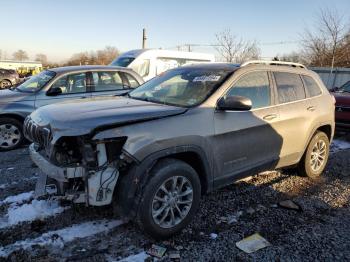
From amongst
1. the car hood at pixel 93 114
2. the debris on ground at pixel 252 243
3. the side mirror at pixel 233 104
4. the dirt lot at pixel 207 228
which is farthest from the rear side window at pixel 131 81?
the debris on ground at pixel 252 243

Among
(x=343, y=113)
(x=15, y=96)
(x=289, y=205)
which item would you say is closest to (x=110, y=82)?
(x=15, y=96)

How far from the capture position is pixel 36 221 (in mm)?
4008

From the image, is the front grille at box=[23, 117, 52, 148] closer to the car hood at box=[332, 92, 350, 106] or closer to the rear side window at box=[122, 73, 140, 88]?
the rear side window at box=[122, 73, 140, 88]

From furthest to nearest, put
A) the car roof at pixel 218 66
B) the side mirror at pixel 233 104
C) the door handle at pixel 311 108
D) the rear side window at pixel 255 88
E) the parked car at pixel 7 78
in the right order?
the parked car at pixel 7 78 → the door handle at pixel 311 108 → the car roof at pixel 218 66 → the rear side window at pixel 255 88 → the side mirror at pixel 233 104

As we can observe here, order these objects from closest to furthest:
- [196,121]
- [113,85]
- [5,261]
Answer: [5,261]
[196,121]
[113,85]

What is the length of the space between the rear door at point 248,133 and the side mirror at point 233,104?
0.28 ft

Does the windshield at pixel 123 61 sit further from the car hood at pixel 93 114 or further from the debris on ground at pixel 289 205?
the debris on ground at pixel 289 205

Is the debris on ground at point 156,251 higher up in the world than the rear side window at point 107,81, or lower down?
lower down

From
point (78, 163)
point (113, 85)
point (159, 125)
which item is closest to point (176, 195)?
point (159, 125)

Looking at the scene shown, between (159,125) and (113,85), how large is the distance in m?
5.08

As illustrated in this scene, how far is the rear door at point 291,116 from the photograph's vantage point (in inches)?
195

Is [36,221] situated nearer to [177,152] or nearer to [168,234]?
[168,234]

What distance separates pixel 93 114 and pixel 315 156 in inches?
151

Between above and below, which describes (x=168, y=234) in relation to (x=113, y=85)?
below
